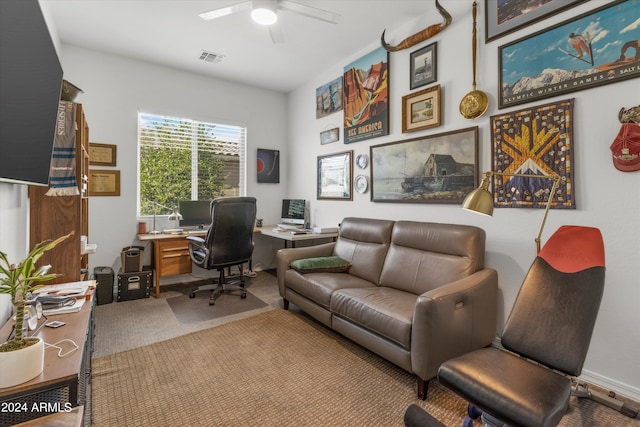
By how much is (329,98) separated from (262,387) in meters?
3.57

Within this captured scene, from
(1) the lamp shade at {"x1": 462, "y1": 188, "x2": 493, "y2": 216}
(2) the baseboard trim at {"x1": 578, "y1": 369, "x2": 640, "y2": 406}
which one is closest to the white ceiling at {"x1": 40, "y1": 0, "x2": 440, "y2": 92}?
(1) the lamp shade at {"x1": 462, "y1": 188, "x2": 493, "y2": 216}

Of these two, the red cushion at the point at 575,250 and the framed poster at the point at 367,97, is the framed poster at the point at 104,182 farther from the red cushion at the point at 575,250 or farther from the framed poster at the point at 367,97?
the red cushion at the point at 575,250

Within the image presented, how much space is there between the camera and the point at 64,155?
2305 mm

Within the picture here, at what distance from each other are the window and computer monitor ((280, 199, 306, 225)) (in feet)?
2.41

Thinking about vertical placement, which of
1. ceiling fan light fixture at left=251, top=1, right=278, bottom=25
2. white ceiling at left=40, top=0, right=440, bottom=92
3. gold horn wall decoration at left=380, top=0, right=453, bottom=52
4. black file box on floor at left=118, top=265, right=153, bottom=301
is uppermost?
white ceiling at left=40, top=0, right=440, bottom=92

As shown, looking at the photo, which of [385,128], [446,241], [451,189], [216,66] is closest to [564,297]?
[446,241]

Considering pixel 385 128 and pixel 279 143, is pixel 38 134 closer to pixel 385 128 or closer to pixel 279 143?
pixel 385 128

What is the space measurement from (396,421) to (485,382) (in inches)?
24.5

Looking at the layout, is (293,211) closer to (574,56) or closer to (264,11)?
(264,11)

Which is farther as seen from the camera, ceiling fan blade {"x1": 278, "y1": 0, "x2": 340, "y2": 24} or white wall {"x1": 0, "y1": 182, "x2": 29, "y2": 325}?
ceiling fan blade {"x1": 278, "y1": 0, "x2": 340, "y2": 24}

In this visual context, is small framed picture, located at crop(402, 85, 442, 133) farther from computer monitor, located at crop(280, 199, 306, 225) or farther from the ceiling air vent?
the ceiling air vent

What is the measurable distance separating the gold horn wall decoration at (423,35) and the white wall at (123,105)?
8.47 ft

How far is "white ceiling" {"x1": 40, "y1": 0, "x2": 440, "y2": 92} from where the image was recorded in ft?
9.25

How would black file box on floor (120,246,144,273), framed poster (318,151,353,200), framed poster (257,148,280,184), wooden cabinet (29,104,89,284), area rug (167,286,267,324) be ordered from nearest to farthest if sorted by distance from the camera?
wooden cabinet (29,104,89,284)
area rug (167,286,267,324)
black file box on floor (120,246,144,273)
framed poster (318,151,353,200)
framed poster (257,148,280,184)
